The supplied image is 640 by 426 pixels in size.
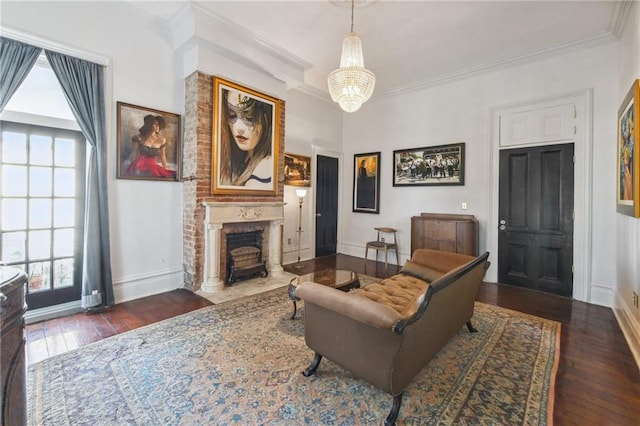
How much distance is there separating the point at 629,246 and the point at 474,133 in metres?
2.64

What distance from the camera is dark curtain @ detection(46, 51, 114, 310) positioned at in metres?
3.04

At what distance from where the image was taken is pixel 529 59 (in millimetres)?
4199

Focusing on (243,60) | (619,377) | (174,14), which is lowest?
(619,377)

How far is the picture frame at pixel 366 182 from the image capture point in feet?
20.0

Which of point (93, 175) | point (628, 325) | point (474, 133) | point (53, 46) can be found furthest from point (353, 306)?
point (474, 133)

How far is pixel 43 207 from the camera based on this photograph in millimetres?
3012

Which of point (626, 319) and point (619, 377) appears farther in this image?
point (626, 319)

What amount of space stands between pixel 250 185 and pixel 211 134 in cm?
92

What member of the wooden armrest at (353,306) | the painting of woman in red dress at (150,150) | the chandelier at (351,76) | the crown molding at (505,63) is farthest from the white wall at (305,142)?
the wooden armrest at (353,306)

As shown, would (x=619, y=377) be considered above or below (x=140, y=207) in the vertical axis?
below

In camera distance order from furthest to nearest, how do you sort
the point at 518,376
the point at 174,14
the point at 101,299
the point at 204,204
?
1. the point at 204,204
2. the point at 174,14
3. the point at 101,299
4. the point at 518,376

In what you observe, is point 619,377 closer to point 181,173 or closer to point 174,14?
point 181,173

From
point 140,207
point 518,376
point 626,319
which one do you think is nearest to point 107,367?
point 140,207

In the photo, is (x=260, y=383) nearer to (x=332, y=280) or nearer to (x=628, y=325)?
(x=332, y=280)
